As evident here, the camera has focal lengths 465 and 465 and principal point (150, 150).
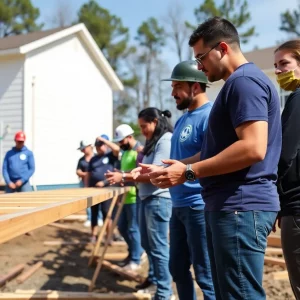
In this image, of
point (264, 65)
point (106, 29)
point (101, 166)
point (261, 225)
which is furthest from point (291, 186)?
point (106, 29)

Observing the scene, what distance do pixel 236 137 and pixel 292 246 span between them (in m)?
0.88

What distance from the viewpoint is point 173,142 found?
3.68m

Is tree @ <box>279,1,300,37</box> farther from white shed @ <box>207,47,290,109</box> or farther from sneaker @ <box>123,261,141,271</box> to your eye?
sneaker @ <box>123,261,141,271</box>

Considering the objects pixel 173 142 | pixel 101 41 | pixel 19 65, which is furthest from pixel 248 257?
pixel 101 41

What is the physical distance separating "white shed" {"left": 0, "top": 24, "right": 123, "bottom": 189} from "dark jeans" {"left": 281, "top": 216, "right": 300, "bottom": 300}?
10.8 meters

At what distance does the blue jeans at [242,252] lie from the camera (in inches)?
A: 87.3

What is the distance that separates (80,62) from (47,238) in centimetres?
962

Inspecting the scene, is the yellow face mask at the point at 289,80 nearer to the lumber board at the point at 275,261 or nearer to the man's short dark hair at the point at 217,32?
the man's short dark hair at the point at 217,32

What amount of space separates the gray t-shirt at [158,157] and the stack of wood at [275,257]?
2.15m

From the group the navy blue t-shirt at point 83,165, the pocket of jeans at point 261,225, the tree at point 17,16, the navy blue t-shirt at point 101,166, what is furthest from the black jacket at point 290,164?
the tree at point 17,16

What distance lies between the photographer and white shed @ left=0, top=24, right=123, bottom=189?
12.9 metres

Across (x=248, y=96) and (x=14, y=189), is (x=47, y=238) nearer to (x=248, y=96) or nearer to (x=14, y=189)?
(x=14, y=189)

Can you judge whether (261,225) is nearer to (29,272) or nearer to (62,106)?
(29,272)

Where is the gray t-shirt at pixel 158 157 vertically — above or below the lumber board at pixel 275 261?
above
